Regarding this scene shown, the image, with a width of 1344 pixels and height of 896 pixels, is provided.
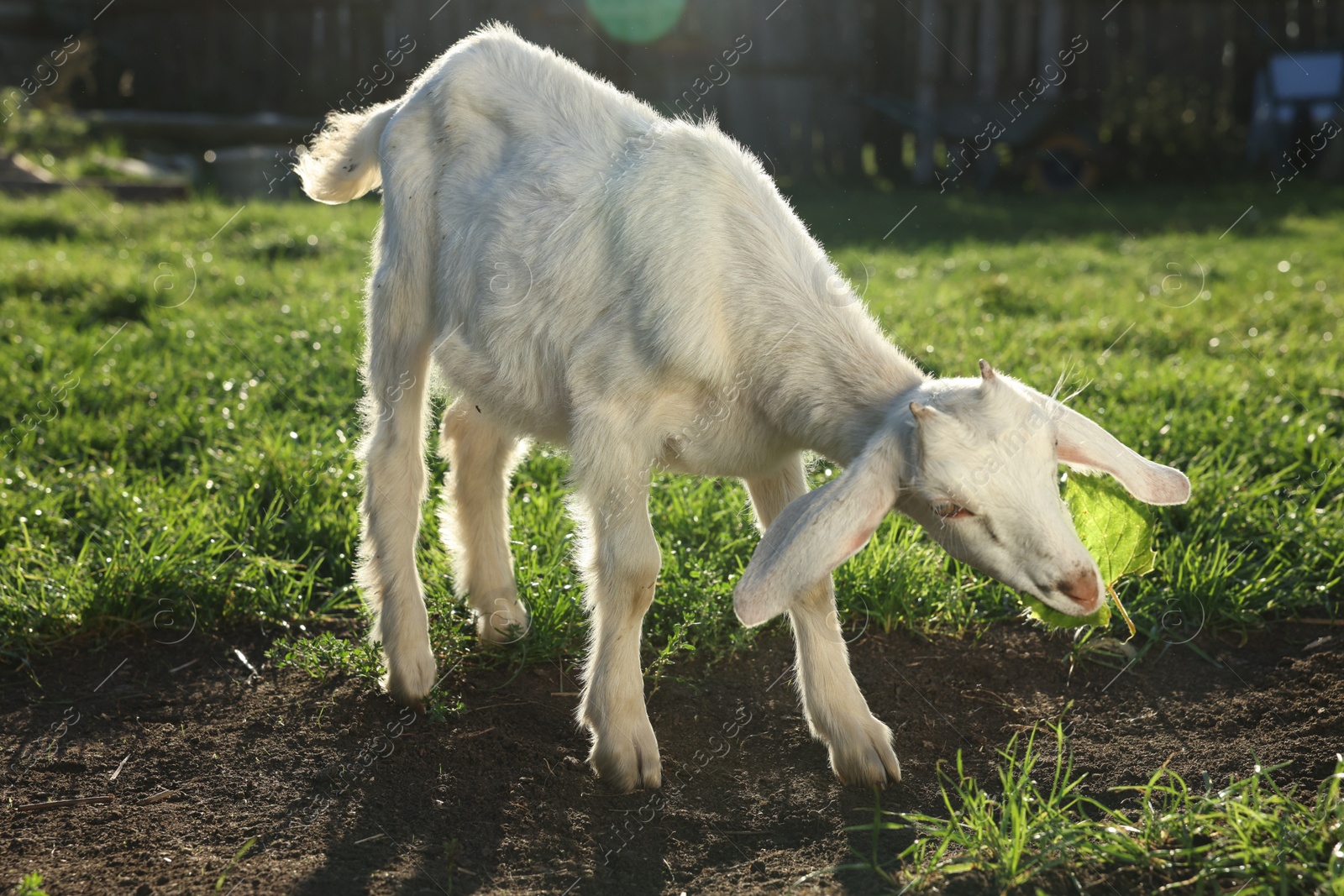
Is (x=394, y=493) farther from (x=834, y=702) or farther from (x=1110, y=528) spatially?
(x=1110, y=528)

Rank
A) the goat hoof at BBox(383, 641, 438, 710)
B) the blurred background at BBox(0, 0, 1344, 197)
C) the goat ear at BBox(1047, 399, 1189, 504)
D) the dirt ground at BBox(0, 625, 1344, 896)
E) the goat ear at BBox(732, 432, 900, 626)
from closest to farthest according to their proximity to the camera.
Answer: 1. the goat ear at BBox(732, 432, 900, 626)
2. the goat ear at BBox(1047, 399, 1189, 504)
3. the dirt ground at BBox(0, 625, 1344, 896)
4. the goat hoof at BBox(383, 641, 438, 710)
5. the blurred background at BBox(0, 0, 1344, 197)

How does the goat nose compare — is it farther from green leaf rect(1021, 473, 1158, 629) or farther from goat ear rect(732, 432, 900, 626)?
green leaf rect(1021, 473, 1158, 629)

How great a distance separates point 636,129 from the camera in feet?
10.3

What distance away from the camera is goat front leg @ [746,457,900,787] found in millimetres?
2799

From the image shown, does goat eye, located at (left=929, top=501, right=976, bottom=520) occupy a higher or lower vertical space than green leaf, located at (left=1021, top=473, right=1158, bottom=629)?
higher

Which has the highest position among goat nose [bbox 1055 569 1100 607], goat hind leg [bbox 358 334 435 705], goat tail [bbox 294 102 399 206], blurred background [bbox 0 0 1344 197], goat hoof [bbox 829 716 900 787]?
goat tail [bbox 294 102 399 206]

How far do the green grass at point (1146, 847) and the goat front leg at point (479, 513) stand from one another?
4.63ft

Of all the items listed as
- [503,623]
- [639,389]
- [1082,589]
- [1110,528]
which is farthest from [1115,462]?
[503,623]

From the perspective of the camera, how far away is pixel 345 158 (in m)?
3.72

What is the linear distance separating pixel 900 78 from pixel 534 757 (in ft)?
39.5

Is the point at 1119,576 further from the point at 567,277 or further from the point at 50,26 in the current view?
the point at 50,26

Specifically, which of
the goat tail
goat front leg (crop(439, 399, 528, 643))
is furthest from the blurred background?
goat front leg (crop(439, 399, 528, 643))

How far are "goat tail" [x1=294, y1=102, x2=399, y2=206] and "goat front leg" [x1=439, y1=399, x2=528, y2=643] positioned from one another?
0.81 meters

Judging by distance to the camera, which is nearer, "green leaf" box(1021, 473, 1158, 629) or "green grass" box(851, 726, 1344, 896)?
"green grass" box(851, 726, 1344, 896)
